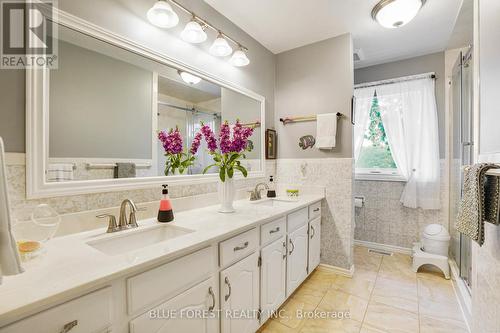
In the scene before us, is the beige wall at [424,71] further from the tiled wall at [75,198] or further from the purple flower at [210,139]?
the tiled wall at [75,198]

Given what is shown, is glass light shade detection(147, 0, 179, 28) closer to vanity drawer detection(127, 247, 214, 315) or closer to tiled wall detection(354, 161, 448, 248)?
vanity drawer detection(127, 247, 214, 315)

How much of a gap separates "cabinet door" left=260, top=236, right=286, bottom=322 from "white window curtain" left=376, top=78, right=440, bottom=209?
210 cm

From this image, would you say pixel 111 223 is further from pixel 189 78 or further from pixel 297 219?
pixel 297 219

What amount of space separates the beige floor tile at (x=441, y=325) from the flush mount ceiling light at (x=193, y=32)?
106 inches

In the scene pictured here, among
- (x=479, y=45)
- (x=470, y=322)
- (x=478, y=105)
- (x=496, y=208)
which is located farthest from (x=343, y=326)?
(x=479, y=45)

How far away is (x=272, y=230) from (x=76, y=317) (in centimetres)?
116

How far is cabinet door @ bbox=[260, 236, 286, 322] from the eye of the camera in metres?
1.51

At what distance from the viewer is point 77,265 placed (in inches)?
31.4

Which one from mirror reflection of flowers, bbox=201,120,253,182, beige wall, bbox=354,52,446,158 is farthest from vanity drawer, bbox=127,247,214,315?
beige wall, bbox=354,52,446,158

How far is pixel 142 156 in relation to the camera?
1.46m

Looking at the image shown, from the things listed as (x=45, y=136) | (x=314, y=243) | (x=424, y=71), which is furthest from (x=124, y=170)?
(x=424, y=71)

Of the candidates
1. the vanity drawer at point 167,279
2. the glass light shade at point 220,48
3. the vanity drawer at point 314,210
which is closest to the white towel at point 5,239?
the vanity drawer at point 167,279

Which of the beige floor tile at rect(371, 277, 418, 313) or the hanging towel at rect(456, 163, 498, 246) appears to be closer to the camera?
the hanging towel at rect(456, 163, 498, 246)

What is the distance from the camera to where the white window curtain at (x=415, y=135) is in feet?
8.90
